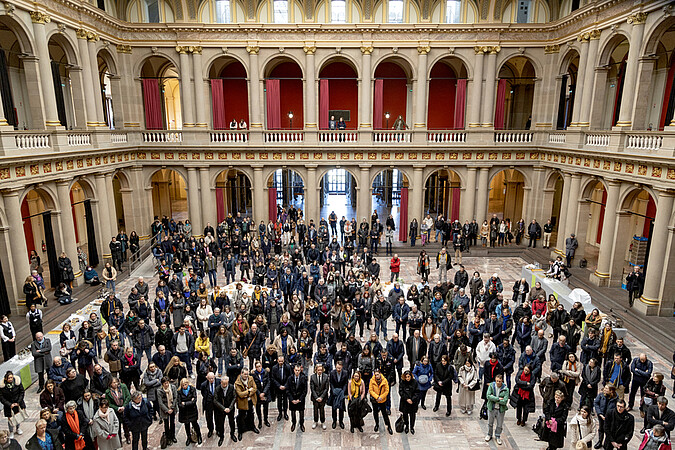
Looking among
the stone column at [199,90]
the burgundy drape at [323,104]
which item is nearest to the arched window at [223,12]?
the stone column at [199,90]

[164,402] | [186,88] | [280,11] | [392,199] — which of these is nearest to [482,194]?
[392,199]

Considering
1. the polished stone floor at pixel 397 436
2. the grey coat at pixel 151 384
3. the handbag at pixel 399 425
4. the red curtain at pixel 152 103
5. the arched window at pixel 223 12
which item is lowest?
the polished stone floor at pixel 397 436

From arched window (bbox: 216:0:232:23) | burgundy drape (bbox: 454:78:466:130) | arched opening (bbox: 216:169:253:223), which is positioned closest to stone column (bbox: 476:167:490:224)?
burgundy drape (bbox: 454:78:466:130)

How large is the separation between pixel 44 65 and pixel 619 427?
2032 centimetres

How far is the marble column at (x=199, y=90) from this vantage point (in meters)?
23.8

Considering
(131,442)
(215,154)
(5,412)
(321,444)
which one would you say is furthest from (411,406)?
(215,154)

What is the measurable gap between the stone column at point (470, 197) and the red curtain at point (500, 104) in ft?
10.7

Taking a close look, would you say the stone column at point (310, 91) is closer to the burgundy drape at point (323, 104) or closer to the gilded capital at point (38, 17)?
the burgundy drape at point (323, 104)

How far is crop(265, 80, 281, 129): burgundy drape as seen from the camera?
80.8 ft

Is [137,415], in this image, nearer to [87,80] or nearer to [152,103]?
[87,80]

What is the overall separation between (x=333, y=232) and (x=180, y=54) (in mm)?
11981

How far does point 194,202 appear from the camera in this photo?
25297 millimetres

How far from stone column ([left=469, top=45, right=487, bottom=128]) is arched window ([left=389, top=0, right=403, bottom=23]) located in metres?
4.17

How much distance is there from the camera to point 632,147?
17.3 metres
